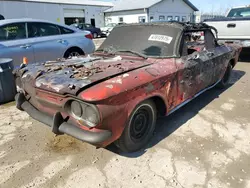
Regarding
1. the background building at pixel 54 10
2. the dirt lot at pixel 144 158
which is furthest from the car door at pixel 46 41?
the background building at pixel 54 10

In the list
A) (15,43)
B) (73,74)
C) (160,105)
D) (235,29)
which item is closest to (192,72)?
(160,105)

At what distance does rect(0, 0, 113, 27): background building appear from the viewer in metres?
26.2

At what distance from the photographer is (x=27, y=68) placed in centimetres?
321

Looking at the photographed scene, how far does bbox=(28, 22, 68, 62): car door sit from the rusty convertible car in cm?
232

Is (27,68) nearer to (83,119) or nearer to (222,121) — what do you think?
(83,119)

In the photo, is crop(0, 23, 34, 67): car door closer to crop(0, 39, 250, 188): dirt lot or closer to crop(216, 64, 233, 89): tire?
crop(0, 39, 250, 188): dirt lot

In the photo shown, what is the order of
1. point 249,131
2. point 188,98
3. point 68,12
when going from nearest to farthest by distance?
point 249,131, point 188,98, point 68,12

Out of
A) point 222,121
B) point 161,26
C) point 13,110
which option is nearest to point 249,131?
point 222,121

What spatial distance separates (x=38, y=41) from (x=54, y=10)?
2697cm

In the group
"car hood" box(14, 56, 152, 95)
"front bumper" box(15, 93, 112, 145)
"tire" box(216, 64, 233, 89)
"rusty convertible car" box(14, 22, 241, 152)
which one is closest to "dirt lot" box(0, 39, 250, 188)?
"rusty convertible car" box(14, 22, 241, 152)

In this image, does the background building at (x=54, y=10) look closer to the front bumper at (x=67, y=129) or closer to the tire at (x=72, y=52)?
the tire at (x=72, y=52)

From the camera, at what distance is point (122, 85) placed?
244 centimetres

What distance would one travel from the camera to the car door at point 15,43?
5.19 meters

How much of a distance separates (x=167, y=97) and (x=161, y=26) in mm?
1270
